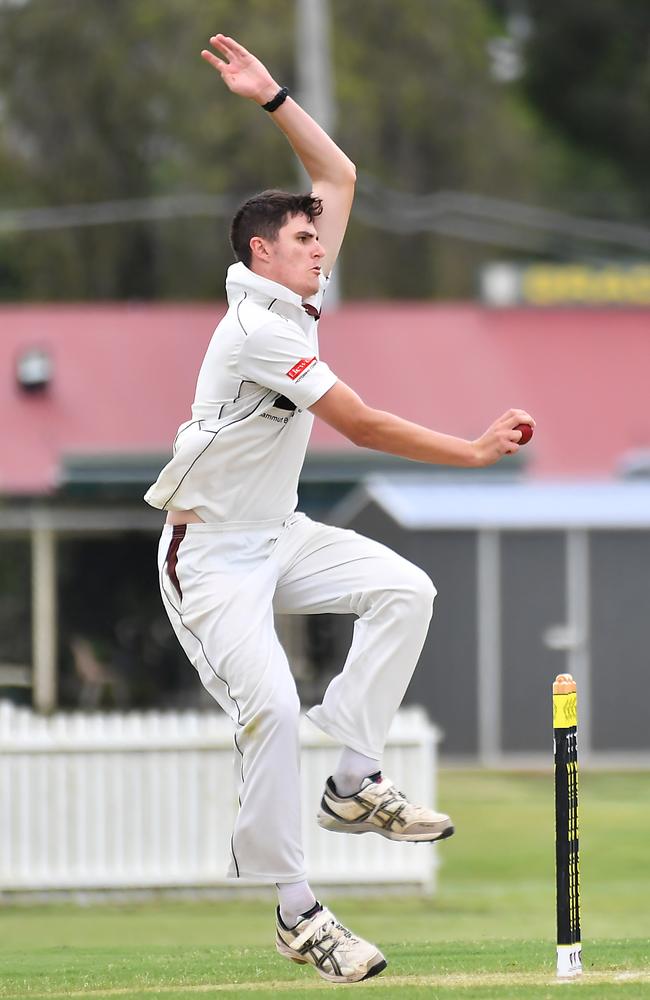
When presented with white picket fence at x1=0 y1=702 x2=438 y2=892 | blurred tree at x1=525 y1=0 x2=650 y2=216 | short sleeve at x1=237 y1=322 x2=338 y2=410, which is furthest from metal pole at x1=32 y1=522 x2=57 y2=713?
blurred tree at x1=525 y1=0 x2=650 y2=216

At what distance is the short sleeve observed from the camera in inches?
248

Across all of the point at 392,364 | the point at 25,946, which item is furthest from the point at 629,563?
the point at 25,946

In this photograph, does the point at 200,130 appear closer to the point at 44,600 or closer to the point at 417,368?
the point at 417,368

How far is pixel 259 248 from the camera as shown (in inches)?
255

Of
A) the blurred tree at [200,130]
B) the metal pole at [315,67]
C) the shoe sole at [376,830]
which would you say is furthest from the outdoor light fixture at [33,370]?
the shoe sole at [376,830]

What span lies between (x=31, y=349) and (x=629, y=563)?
373 inches

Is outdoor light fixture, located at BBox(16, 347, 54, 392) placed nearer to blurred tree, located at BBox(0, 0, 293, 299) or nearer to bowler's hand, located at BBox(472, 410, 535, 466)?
blurred tree, located at BBox(0, 0, 293, 299)

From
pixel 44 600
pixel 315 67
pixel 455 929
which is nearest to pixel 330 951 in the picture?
pixel 455 929

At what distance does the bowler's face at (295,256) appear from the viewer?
21.2 feet

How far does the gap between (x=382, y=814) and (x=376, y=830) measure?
10cm

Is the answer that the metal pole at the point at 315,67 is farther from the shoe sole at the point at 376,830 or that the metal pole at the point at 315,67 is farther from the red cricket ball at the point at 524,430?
the red cricket ball at the point at 524,430

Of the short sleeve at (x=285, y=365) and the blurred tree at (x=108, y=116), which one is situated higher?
the blurred tree at (x=108, y=116)

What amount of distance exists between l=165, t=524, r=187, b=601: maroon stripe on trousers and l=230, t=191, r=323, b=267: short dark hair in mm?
944

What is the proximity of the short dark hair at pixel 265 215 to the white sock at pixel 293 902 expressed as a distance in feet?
7.01
